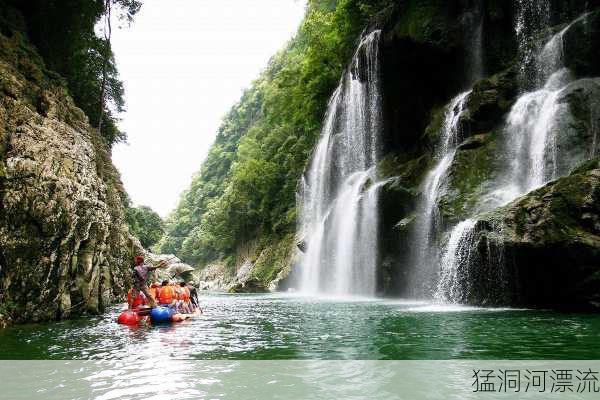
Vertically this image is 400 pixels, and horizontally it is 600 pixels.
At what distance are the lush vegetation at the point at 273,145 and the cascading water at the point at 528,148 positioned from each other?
14233 mm

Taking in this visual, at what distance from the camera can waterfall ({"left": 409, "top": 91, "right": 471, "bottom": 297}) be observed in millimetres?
18906

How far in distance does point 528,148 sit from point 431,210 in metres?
4.25

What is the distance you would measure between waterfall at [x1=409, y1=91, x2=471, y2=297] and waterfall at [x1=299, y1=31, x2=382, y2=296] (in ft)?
11.3

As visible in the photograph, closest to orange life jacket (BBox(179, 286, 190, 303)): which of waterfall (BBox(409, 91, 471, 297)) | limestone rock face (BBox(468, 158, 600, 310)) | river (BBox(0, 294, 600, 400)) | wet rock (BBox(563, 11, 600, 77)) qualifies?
river (BBox(0, 294, 600, 400))

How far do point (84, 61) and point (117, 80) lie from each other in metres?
7.39

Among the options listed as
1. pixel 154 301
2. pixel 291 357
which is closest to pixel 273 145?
pixel 154 301

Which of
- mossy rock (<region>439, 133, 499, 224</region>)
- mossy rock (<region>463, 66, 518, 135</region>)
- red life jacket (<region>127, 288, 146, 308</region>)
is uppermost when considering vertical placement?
mossy rock (<region>463, 66, 518, 135</region>)

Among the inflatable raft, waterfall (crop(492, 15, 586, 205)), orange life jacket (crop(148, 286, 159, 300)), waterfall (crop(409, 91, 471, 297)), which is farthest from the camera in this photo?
waterfall (crop(409, 91, 471, 297))

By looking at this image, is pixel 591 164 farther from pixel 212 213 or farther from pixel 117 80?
pixel 212 213

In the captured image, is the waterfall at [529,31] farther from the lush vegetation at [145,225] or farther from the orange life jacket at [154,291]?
the lush vegetation at [145,225]

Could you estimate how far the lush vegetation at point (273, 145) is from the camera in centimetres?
3653

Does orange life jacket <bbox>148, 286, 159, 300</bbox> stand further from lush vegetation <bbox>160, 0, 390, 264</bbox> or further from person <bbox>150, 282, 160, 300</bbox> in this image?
lush vegetation <bbox>160, 0, 390, 264</bbox>

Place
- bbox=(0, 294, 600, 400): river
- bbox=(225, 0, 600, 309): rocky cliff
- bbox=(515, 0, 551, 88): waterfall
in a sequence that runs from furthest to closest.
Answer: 1. bbox=(515, 0, 551, 88): waterfall
2. bbox=(225, 0, 600, 309): rocky cliff
3. bbox=(0, 294, 600, 400): river

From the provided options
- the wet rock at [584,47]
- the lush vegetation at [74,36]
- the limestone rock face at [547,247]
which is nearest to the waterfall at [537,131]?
the wet rock at [584,47]
